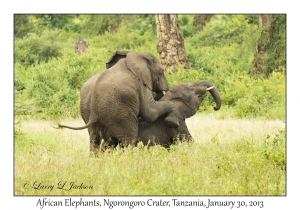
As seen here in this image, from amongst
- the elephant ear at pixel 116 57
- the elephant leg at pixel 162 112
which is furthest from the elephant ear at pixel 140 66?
the elephant leg at pixel 162 112

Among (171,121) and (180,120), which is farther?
(180,120)

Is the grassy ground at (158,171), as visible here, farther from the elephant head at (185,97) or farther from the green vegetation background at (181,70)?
the green vegetation background at (181,70)

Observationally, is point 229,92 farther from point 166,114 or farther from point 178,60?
point 166,114

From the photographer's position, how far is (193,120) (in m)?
14.7

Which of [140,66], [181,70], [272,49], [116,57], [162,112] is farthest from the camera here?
[272,49]

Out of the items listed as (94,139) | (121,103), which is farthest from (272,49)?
(121,103)

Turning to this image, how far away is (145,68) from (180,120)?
1.08 m

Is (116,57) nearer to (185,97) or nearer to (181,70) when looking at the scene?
(185,97)

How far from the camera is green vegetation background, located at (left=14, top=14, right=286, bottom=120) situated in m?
16.1

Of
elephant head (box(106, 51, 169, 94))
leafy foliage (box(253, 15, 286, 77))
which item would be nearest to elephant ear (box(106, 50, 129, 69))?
elephant head (box(106, 51, 169, 94))

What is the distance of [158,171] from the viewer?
320 inches

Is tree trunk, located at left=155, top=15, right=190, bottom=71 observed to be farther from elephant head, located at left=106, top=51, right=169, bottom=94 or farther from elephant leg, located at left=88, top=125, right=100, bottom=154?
elephant leg, located at left=88, top=125, right=100, bottom=154

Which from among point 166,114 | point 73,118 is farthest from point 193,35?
point 166,114
